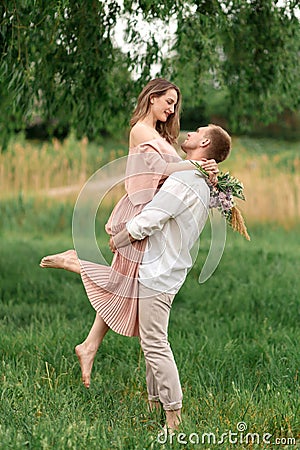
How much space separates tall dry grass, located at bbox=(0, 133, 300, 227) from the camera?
12.6 meters

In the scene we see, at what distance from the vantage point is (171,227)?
12.0 ft

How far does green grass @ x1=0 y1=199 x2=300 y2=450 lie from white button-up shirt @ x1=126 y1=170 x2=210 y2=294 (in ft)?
2.24

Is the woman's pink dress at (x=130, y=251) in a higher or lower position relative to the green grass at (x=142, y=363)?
higher

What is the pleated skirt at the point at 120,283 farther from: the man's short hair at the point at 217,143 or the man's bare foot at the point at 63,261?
the man's short hair at the point at 217,143

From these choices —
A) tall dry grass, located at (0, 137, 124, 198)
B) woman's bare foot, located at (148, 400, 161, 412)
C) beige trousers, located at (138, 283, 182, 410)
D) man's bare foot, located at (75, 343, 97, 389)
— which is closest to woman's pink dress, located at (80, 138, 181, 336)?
beige trousers, located at (138, 283, 182, 410)

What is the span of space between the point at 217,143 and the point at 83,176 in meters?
10.4

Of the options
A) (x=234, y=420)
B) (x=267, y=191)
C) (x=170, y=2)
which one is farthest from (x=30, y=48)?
(x=267, y=191)

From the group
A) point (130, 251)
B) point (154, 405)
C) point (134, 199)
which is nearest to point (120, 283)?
point (130, 251)

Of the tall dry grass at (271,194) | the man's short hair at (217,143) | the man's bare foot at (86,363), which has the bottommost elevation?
the tall dry grass at (271,194)

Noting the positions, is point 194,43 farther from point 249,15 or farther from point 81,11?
point 81,11

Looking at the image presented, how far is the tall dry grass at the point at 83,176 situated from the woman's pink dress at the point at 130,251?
869 centimetres

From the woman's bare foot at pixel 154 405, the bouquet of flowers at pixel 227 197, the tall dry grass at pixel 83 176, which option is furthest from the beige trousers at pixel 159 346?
the tall dry grass at pixel 83 176

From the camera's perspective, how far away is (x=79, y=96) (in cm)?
639

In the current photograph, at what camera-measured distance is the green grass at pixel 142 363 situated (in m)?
3.60
